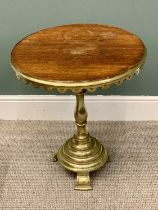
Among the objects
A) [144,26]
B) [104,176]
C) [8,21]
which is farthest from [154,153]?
[8,21]

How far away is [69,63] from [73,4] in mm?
588

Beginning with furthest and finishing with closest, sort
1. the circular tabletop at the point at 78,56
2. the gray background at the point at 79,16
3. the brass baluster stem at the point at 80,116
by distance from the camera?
the gray background at the point at 79,16, the brass baluster stem at the point at 80,116, the circular tabletop at the point at 78,56

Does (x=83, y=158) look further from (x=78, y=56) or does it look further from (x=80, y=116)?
(x=78, y=56)

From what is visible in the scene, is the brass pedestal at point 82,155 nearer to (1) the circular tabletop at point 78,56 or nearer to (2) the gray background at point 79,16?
(1) the circular tabletop at point 78,56

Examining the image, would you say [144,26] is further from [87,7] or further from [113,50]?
[113,50]

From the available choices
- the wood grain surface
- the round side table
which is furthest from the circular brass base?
the wood grain surface

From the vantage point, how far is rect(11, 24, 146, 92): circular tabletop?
1.30 metres

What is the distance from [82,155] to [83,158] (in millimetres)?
14

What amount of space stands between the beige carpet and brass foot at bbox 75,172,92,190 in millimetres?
25

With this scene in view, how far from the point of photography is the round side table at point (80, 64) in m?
1.30

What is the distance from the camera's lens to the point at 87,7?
1863 millimetres

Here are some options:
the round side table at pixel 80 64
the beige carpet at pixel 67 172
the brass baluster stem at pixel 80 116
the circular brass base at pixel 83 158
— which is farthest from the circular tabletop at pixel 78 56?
the beige carpet at pixel 67 172

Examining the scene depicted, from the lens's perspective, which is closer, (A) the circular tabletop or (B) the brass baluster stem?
(A) the circular tabletop

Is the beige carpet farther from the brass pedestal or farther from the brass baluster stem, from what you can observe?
the brass baluster stem
